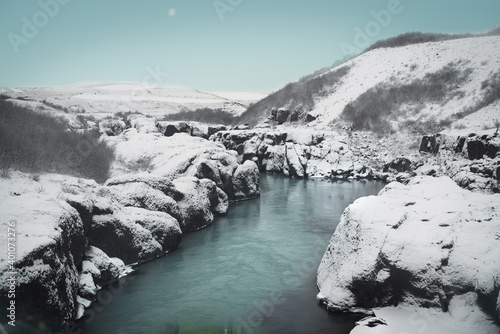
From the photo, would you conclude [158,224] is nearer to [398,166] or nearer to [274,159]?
[274,159]

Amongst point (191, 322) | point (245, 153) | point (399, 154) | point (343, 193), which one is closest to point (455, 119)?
point (399, 154)

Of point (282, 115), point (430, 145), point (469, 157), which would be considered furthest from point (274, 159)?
point (469, 157)

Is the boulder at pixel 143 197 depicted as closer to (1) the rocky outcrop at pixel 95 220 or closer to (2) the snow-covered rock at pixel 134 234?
(1) the rocky outcrop at pixel 95 220

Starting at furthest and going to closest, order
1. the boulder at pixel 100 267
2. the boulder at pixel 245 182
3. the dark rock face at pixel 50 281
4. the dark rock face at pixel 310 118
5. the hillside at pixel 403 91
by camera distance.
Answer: the dark rock face at pixel 310 118 < the hillside at pixel 403 91 < the boulder at pixel 245 182 < the boulder at pixel 100 267 < the dark rock face at pixel 50 281

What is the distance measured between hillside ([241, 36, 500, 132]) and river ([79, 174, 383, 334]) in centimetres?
2188

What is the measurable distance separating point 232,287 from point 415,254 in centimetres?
624

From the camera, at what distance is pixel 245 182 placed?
28.2m

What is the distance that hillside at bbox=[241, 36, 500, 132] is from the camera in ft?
141

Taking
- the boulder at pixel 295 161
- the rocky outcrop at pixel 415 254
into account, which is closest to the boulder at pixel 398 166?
the boulder at pixel 295 161

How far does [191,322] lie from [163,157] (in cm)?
1667

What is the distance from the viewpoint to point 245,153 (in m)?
43.0

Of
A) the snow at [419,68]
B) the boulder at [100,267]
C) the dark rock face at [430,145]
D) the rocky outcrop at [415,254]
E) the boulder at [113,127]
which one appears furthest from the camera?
the snow at [419,68]

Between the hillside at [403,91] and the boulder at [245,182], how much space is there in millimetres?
19065

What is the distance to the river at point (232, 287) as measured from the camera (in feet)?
34.8
